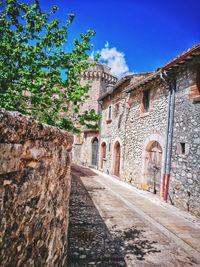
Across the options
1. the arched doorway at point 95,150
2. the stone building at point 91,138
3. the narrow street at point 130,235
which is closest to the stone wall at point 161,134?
the narrow street at point 130,235

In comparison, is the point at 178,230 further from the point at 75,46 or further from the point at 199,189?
the point at 75,46

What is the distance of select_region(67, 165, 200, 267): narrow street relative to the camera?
361cm

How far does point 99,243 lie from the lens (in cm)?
405

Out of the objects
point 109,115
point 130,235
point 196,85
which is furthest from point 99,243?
point 109,115

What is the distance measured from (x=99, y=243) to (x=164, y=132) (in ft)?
17.4

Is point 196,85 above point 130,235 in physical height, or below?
above

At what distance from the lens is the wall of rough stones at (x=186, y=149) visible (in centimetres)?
641

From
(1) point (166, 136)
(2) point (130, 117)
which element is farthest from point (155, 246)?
(2) point (130, 117)

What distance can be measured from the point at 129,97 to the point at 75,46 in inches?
220

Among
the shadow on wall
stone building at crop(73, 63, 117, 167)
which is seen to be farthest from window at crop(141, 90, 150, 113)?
the shadow on wall

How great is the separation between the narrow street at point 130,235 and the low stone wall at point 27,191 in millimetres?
1702

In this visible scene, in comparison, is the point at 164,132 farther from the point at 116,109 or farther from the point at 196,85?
the point at 116,109

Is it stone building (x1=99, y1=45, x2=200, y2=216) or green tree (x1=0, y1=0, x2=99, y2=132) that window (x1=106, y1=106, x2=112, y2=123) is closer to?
stone building (x1=99, y1=45, x2=200, y2=216)

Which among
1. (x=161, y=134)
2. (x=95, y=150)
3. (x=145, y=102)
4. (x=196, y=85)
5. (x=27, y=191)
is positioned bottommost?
(x=27, y=191)
